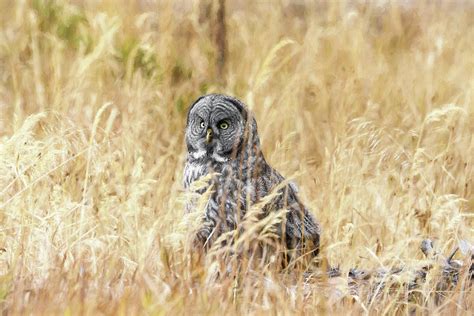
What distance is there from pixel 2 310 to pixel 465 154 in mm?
3962

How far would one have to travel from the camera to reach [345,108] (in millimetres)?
7055

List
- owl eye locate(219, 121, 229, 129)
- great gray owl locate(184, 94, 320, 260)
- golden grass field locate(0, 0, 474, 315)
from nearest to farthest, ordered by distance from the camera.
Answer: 1. golden grass field locate(0, 0, 474, 315)
2. great gray owl locate(184, 94, 320, 260)
3. owl eye locate(219, 121, 229, 129)

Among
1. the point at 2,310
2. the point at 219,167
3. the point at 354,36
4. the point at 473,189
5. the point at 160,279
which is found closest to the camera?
the point at 2,310

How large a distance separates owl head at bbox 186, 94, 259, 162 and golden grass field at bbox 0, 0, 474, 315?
175 millimetres

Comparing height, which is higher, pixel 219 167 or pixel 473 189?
pixel 219 167

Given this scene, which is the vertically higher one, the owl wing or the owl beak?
the owl beak

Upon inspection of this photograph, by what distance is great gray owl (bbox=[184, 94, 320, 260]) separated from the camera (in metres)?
5.03

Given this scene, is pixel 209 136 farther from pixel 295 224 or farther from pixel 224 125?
pixel 295 224

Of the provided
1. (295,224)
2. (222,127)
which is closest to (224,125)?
(222,127)

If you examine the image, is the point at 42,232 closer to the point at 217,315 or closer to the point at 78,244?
the point at 78,244

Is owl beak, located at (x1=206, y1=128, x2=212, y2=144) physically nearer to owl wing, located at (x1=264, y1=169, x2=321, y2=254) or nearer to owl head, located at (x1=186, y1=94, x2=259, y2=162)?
owl head, located at (x1=186, y1=94, x2=259, y2=162)

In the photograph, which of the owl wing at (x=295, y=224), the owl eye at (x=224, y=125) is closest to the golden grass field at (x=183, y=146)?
the owl wing at (x=295, y=224)

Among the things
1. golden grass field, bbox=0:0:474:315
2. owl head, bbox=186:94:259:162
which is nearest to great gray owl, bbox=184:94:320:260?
owl head, bbox=186:94:259:162

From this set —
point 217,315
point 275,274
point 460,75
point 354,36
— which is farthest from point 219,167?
point 460,75
